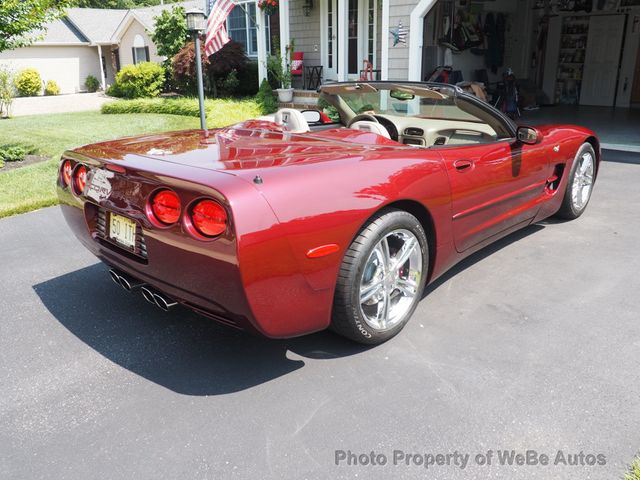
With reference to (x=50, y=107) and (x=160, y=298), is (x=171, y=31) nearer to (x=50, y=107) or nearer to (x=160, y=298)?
(x=50, y=107)

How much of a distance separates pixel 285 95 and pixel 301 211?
11755mm

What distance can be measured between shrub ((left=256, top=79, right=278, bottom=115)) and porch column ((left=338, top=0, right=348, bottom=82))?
74.7 inches

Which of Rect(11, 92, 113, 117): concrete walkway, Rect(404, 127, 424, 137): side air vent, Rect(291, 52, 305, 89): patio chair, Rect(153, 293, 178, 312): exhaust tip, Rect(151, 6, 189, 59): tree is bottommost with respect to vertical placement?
Rect(153, 293, 178, 312): exhaust tip

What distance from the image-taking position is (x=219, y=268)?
219 centimetres

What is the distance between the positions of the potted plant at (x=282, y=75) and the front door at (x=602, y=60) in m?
8.15

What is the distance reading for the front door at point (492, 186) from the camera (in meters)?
3.19

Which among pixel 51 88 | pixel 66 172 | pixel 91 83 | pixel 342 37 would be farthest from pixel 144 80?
pixel 66 172

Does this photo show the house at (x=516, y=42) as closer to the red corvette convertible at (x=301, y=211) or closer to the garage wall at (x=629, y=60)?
the garage wall at (x=629, y=60)

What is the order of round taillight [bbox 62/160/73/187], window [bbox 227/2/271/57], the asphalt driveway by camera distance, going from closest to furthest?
the asphalt driveway
round taillight [bbox 62/160/73/187]
window [bbox 227/2/271/57]

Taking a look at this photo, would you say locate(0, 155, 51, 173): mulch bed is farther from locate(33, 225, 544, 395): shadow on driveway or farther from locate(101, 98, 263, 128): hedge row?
locate(33, 225, 544, 395): shadow on driveway

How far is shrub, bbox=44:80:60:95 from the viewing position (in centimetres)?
2792

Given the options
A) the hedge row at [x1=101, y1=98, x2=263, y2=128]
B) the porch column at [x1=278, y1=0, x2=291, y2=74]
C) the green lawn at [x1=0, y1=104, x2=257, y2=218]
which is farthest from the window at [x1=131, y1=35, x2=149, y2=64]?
the porch column at [x1=278, y1=0, x2=291, y2=74]

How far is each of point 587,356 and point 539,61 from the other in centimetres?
1495

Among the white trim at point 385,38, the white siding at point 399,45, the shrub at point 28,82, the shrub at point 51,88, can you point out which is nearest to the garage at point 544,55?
the white siding at point 399,45
